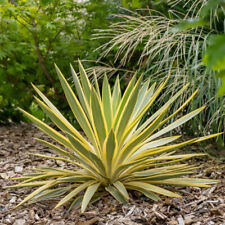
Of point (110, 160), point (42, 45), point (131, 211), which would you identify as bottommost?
point (131, 211)

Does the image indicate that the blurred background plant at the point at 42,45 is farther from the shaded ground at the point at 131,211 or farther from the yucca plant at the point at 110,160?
the shaded ground at the point at 131,211

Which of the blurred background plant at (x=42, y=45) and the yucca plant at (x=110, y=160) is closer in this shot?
the yucca plant at (x=110, y=160)

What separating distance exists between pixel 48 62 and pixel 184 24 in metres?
3.32

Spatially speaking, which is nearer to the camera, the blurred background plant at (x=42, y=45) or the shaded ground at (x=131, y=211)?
the shaded ground at (x=131, y=211)

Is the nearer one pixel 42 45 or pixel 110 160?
pixel 110 160

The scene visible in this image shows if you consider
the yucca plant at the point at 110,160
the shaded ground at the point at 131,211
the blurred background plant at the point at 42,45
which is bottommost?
the shaded ground at the point at 131,211

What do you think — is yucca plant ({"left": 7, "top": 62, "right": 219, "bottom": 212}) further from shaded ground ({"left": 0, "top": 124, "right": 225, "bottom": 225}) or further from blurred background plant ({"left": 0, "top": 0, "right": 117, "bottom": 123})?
blurred background plant ({"left": 0, "top": 0, "right": 117, "bottom": 123})

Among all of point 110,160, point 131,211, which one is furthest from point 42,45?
point 131,211

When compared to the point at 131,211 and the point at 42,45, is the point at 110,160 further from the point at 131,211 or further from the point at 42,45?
the point at 42,45

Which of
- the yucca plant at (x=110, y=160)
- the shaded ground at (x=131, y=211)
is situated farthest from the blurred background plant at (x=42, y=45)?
the shaded ground at (x=131, y=211)

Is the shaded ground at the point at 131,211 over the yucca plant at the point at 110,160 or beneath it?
beneath

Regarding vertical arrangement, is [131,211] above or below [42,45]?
below

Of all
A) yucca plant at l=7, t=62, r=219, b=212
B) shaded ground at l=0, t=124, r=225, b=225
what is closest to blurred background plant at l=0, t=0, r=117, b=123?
yucca plant at l=7, t=62, r=219, b=212

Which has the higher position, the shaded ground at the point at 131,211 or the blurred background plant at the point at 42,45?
the blurred background plant at the point at 42,45
